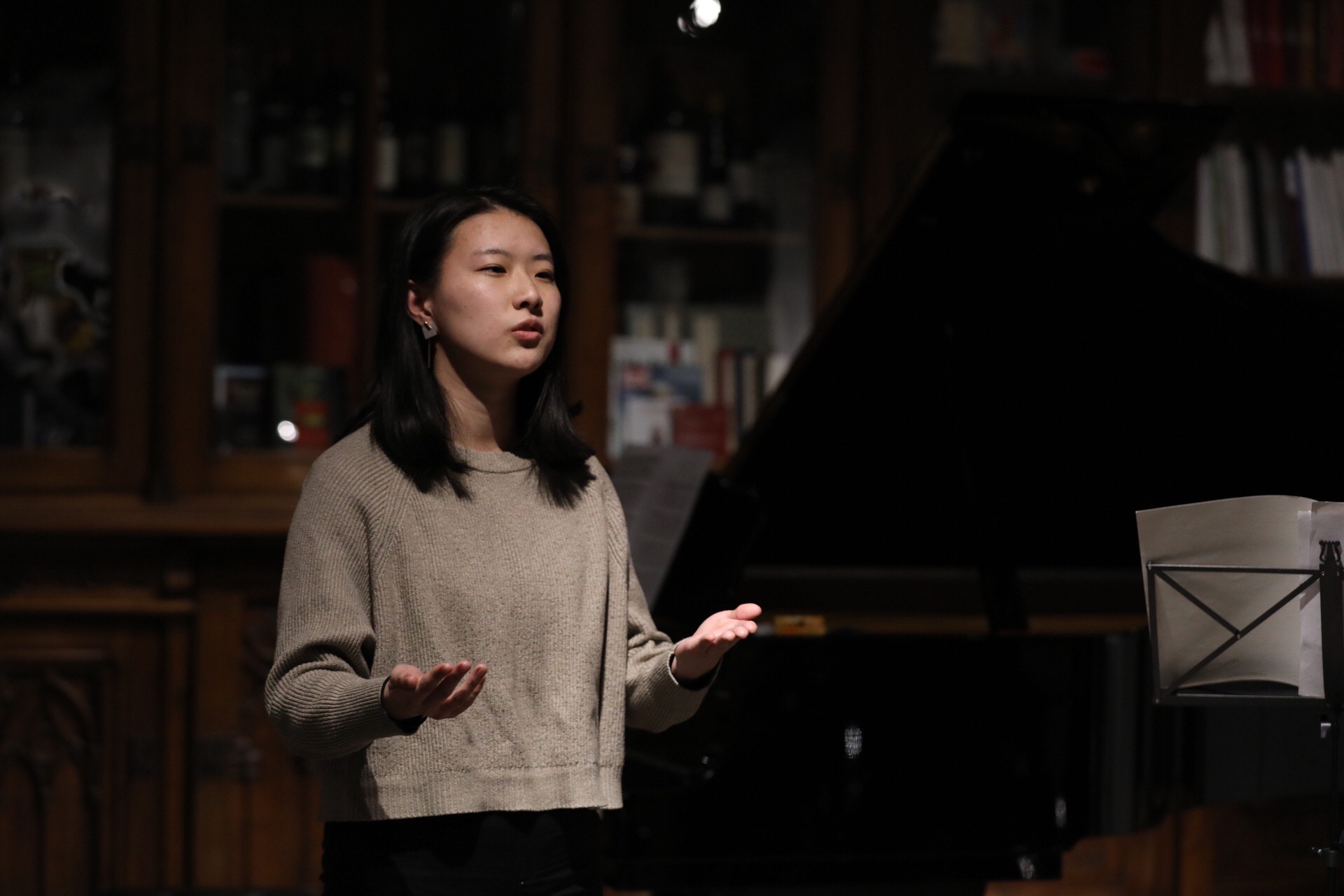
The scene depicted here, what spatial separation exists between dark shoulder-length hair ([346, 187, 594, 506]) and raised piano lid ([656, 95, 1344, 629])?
34.7 inches

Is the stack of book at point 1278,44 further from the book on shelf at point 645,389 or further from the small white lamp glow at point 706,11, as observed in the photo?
the book on shelf at point 645,389

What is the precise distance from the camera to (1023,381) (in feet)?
9.26

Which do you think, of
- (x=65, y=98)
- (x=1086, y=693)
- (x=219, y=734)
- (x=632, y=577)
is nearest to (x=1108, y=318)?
(x=1086, y=693)

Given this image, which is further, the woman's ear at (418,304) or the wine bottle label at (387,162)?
the wine bottle label at (387,162)

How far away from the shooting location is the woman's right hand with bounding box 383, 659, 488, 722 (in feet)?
3.88

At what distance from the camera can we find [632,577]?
1526 mm

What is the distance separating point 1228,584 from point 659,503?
3.26 feet

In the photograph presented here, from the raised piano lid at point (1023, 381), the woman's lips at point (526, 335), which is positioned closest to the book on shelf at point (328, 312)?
the raised piano lid at point (1023, 381)

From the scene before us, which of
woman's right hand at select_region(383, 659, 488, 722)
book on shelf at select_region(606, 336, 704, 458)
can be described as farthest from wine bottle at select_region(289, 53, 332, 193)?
woman's right hand at select_region(383, 659, 488, 722)

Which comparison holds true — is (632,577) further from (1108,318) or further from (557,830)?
(1108,318)

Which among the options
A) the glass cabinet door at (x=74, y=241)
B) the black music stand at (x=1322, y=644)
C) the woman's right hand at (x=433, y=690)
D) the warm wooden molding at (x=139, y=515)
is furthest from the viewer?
the glass cabinet door at (x=74, y=241)

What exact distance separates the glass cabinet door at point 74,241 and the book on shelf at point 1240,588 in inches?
92.0

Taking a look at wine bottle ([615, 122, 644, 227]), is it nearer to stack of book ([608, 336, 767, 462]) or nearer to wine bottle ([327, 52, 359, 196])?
stack of book ([608, 336, 767, 462])

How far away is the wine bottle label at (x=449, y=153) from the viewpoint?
345 centimetres
